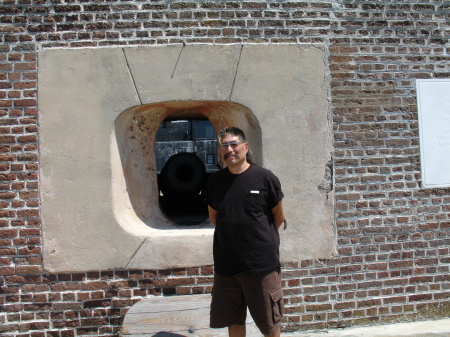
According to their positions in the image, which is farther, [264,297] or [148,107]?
[148,107]

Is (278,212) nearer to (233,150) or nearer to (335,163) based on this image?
(233,150)

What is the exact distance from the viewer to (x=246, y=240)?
2.70 meters

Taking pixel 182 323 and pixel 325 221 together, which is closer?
pixel 182 323

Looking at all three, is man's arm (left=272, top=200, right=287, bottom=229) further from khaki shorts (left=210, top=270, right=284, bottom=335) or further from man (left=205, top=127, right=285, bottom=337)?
khaki shorts (left=210, top=270, right=284, bottom=335)

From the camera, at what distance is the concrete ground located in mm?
3725

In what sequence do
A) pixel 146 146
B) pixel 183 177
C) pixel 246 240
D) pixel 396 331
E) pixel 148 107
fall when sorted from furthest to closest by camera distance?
pixel 183 177, pixel 146 146, pixel 148 107, pixel 396 331, pixel 246 240

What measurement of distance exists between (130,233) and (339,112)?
7.18 ft

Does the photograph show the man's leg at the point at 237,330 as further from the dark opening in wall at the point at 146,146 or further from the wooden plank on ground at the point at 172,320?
the dark opening in wall at the point at 146,146

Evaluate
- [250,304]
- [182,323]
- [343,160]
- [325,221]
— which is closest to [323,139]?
[343,160]

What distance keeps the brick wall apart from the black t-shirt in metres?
1.13

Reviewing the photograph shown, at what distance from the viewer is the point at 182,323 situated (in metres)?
3.48

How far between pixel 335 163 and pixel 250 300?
64.8 inches

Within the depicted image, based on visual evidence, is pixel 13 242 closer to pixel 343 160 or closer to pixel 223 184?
pixel 223 184

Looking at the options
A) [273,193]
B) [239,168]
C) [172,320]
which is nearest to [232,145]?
[239,168]
